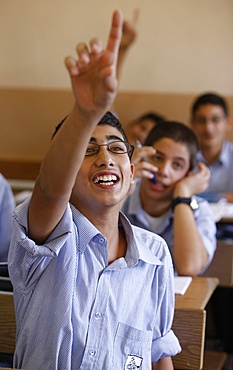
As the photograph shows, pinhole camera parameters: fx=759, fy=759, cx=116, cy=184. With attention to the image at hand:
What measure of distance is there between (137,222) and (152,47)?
2.90 m

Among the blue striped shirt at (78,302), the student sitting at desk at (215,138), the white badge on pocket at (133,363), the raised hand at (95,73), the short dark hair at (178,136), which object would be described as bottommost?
the student sitting at desk at (215,138)

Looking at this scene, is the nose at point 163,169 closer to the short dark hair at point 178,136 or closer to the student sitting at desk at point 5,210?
the short dark hair at point 178,136

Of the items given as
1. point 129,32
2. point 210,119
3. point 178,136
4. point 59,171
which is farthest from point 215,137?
point 59,171

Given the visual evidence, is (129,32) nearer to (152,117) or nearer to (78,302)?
(152,117)

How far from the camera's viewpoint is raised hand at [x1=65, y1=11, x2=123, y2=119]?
49.3 inches

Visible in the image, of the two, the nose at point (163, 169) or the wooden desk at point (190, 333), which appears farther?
the nose at point (163, 169)

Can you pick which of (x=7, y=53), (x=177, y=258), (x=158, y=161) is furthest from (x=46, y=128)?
(x=177, y=258)

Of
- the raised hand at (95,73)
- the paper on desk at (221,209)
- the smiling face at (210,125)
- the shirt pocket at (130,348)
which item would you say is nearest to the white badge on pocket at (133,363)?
the shirt pocket at (130,348)

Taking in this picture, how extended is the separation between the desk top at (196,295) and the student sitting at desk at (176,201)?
0.18 metres

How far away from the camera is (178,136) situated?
294 centimetres

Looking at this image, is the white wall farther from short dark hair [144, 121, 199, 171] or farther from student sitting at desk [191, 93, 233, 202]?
short dark hair [144, 121, 199, 171]

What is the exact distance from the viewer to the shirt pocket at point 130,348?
167 cm

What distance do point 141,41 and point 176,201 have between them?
294 centimetres

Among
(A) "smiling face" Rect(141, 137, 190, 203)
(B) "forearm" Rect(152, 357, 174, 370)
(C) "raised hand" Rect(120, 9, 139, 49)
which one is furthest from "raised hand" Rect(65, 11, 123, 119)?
(C) "raised hand" Rect(120, 9, 139, 49)
